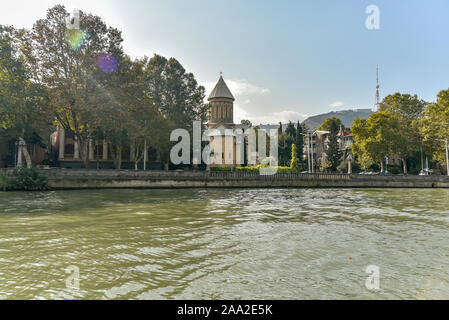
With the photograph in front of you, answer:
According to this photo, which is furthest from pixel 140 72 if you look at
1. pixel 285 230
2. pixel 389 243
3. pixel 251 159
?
pixel 251 159

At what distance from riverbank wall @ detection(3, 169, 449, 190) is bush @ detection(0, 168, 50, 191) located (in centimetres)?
95

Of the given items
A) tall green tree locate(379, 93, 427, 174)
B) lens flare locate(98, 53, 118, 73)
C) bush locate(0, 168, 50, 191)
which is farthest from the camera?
tall green tree locate(379, 93, 427, 174)

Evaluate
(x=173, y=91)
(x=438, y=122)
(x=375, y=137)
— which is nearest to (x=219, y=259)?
(x=173, y=91)

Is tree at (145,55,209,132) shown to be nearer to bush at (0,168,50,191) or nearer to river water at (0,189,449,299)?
bush at (0,168,50,191)

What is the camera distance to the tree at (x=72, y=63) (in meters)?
26.4

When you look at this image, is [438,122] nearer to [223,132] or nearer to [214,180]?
[214,180]

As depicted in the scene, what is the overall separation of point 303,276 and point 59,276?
12.6ft

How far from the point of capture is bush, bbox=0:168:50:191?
23.5 m

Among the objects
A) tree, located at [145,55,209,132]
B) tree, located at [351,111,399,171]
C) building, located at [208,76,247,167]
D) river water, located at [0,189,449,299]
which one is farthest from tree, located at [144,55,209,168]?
river water, located at [0,189,449,299]

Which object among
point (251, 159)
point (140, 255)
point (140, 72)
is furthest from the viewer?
point (251, 159)

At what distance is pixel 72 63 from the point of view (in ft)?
90.9

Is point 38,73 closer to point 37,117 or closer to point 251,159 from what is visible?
point 37,117

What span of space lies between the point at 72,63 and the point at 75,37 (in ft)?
7.62

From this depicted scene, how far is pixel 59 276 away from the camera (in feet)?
15.4
